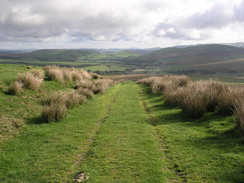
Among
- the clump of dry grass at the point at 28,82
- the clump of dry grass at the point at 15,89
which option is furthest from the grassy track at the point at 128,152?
the clump of dry grass at the point at 28,82

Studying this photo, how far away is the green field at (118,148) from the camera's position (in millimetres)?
4246

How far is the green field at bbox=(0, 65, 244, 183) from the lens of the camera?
13.9ft

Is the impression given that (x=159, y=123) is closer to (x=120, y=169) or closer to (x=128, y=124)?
(x=128, y=124)

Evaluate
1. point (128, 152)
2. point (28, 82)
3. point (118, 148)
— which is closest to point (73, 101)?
point (28, 82)

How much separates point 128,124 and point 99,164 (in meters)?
3.63

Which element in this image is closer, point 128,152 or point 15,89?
point 128,152

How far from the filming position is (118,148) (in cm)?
572

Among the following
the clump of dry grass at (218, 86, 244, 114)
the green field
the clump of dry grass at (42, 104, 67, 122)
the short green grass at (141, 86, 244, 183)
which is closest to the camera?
the short green grass at (141, 86, 244, 183)

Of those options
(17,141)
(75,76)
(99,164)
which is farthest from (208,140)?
(75,76)

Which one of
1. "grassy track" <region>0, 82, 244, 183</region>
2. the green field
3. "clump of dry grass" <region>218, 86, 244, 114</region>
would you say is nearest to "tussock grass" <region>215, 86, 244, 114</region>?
"clump of dry grass" <region>218, 86, 244, 114</region>

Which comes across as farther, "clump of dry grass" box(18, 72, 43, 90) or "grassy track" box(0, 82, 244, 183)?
"clump of dry grass" box(18, 72, 43, 90)

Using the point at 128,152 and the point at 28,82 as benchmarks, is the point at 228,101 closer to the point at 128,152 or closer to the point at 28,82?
Result: the point at 128,152

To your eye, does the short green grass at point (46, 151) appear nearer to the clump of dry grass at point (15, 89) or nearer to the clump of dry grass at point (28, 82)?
the clump of dry grass at point (15, 89)

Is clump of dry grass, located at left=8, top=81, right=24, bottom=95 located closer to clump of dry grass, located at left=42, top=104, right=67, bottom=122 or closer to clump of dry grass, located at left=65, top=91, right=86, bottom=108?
clump of dry grass, located at left=65, top=91, right=86, bottom=108
